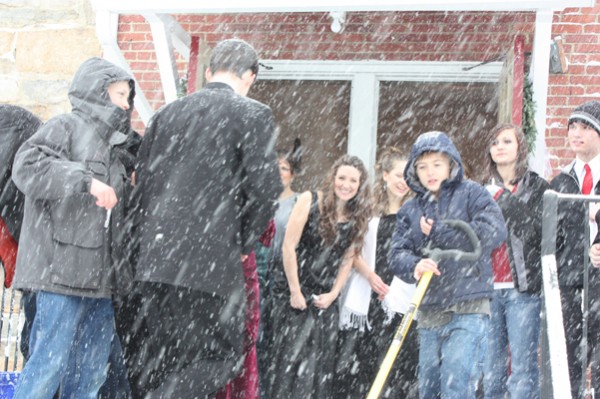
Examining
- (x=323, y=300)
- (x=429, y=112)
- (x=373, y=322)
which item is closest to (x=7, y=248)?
(x=323, y=300)

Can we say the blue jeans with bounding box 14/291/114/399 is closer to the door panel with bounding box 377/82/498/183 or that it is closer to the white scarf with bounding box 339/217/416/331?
the white scarf with bounding box 339/217/416/331

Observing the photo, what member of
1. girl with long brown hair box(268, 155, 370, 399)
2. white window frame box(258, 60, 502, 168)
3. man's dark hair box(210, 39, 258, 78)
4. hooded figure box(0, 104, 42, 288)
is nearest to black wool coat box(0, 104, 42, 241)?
hooded figure box(0, 104, 42, 288)

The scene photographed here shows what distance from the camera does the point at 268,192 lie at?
367cm

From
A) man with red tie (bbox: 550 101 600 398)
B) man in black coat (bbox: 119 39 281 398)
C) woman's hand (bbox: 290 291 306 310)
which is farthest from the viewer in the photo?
woman's hand (bbox: 290 291 306 310)

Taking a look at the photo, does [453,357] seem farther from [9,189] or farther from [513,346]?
[9,189]

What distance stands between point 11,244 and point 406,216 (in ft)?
6.81

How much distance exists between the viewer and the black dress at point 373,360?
5266mm

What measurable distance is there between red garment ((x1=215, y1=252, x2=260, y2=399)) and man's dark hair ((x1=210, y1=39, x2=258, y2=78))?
2.80 ft

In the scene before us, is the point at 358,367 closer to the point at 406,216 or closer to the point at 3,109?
the point at 406,216

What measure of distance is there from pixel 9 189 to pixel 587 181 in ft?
10.4

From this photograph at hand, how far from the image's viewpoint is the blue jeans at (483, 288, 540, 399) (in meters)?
4.87

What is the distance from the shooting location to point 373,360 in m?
5.34

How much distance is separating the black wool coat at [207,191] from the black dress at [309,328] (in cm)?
154

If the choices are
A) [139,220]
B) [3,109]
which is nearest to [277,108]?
[3,109]
